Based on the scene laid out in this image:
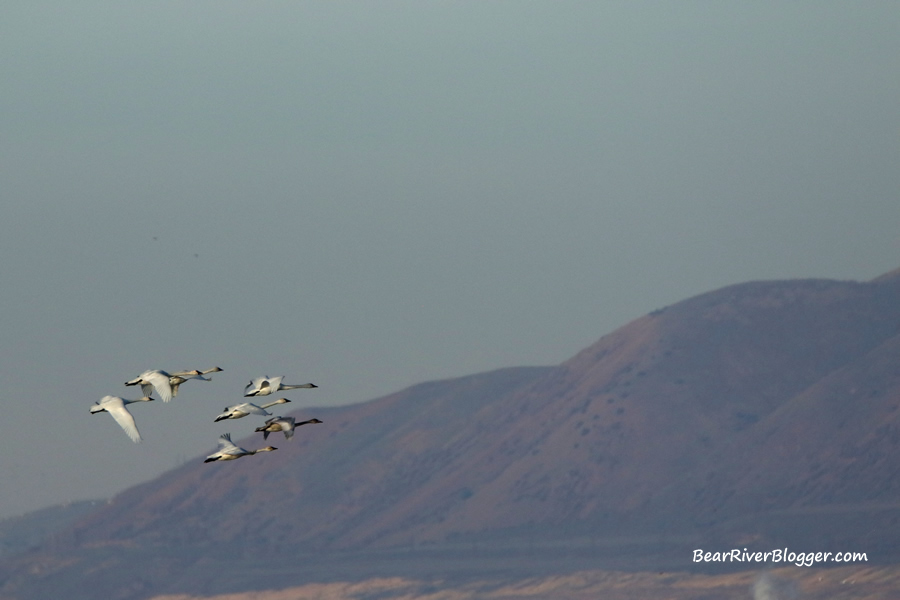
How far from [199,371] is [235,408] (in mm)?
11151

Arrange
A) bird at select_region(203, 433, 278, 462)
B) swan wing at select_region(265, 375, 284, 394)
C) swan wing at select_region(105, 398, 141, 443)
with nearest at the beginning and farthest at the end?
swan wing at select_region(105, 398, 141, 443) < bird at select_region(203, 433, 278, 462) < swan wing at select_region(265, 375, 284, 394)

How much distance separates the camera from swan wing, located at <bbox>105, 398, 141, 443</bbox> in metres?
52.0

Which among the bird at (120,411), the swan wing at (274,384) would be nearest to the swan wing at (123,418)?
the bird at (120,411)

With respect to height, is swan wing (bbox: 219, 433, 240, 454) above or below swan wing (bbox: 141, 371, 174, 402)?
below

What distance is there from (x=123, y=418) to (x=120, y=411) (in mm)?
1067

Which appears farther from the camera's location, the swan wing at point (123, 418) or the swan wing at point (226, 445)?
the swan wing at point (226, 445)

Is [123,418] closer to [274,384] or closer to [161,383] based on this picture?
[161,383]

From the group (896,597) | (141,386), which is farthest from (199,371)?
(896,597)

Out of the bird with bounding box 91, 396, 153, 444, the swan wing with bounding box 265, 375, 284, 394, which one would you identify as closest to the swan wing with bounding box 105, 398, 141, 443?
the bird with bounding box 91, 396, 153, 444

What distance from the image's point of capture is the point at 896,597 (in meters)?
193

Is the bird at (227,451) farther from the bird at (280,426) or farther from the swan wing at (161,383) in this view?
the swan wing at (161,383)

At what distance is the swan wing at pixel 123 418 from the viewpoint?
52009 mm

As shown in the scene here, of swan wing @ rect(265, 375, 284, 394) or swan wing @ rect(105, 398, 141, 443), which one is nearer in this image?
swan wing @ rect(105, 398, 141, 443)

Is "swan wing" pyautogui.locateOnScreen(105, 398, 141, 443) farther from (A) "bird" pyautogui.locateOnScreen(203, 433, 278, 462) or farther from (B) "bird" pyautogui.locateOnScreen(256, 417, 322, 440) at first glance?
(B) "bird" pyautogui.locateOnScreen(256, 417, 322, 440)
